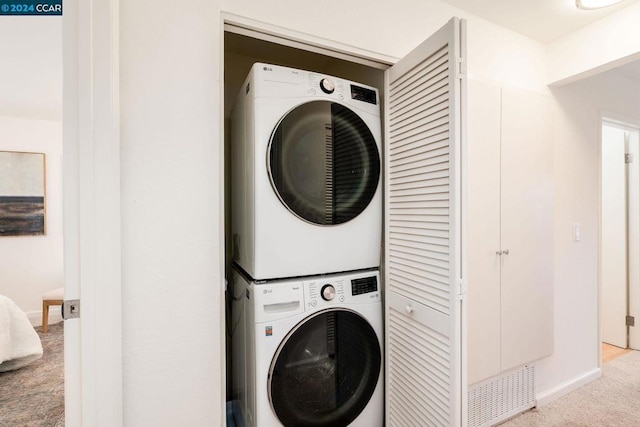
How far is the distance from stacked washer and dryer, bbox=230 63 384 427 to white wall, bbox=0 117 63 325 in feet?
9.82

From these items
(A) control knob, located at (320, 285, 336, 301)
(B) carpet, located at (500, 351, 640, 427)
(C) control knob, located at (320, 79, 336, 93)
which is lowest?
(B) carpet, located at (500, 351, 640, 427)

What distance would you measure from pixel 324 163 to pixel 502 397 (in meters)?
1.80

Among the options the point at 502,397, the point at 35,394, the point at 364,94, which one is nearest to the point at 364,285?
the point at 364,94

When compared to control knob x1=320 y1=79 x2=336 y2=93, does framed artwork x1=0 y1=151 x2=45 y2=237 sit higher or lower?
lower

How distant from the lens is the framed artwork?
320 cm

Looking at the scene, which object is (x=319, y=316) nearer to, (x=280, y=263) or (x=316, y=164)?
(x=280, y=263)

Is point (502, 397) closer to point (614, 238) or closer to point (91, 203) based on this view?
point (614, 238)

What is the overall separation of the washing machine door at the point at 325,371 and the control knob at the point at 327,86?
3.32 feet

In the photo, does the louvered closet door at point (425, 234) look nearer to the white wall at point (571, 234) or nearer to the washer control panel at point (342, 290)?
the washer control panel at point (342, 290)

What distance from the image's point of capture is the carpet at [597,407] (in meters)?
1.92

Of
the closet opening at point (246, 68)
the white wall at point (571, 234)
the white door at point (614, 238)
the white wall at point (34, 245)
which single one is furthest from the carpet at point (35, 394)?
the white door at point (614, 238)

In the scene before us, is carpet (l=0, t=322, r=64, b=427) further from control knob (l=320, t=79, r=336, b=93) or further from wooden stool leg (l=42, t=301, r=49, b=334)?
control knob (l=320, t=79, r=336, b=93)

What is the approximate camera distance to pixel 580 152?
7.48 ft
